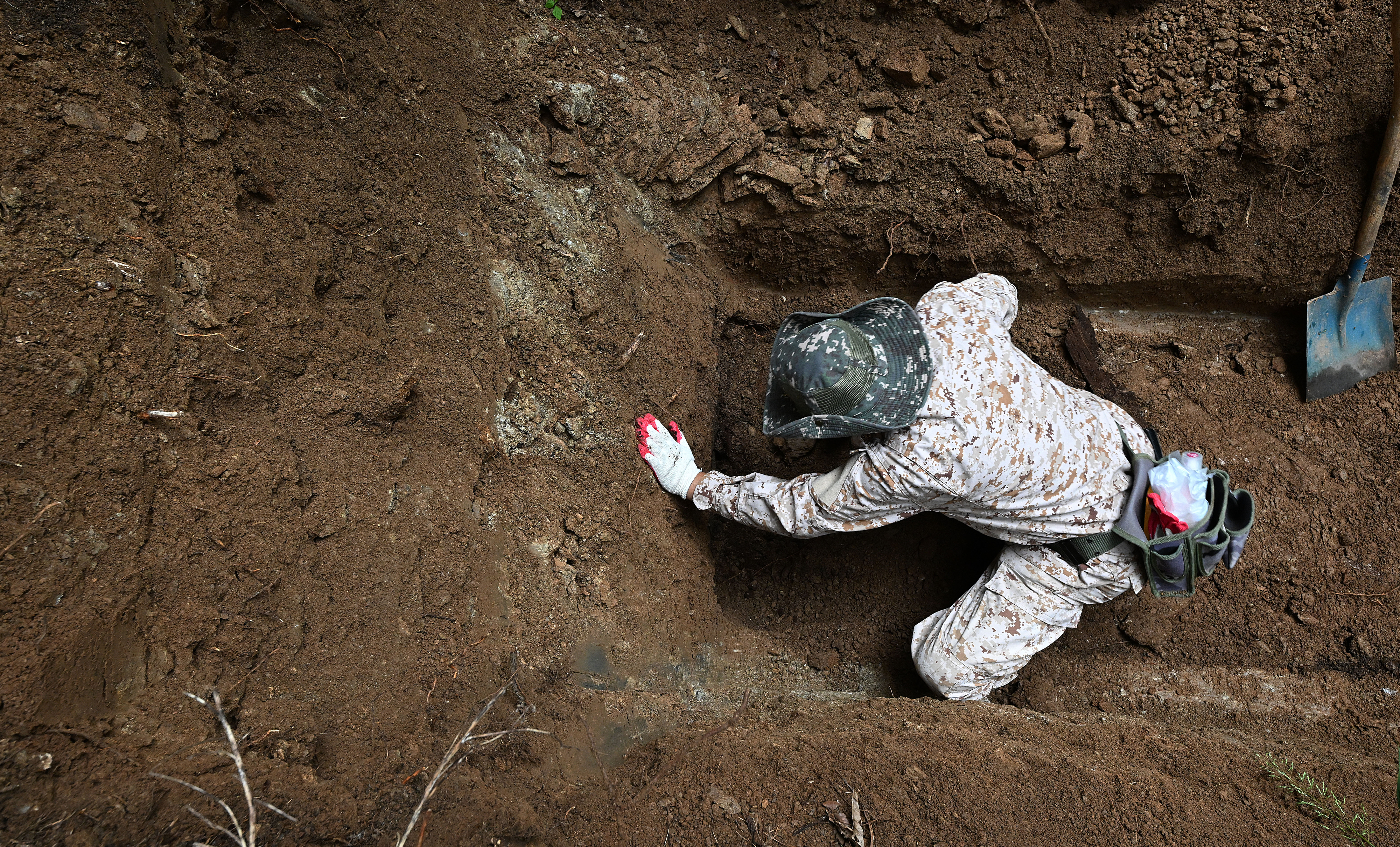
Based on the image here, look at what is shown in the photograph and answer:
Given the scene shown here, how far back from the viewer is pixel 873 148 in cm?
283

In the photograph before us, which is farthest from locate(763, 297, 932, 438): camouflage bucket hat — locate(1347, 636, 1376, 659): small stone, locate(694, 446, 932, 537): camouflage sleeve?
locate(1347, 636, 1376, 659): small stone

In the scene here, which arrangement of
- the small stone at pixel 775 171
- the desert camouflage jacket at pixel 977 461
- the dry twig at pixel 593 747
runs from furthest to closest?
the small stone at pixel 775 171 → the desert camouflage jacket at pixel 977 461 → the dry twig at pixel 593 747

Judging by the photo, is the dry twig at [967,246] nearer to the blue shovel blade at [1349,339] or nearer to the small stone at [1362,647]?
the blue shovel blade at [1349,339]

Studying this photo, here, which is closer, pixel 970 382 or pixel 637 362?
pixel 970 382

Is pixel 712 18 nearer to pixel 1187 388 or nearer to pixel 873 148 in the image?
pixel 873 148

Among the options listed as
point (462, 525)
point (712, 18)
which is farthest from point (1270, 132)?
point (462, 525)

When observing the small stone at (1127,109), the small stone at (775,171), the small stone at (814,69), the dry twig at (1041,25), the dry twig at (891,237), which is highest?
the dry twig at (1041,25)

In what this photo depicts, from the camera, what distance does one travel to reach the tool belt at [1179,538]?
231cm

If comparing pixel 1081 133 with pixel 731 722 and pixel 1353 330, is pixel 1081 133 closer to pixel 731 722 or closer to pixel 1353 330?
pixel 1353 330

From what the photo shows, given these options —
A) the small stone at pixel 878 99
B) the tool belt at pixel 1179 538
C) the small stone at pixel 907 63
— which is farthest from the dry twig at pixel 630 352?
the tool belt at pixel 1179 538

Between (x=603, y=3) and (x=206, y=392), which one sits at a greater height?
(x=603, y=3)

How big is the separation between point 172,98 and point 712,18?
185 cm

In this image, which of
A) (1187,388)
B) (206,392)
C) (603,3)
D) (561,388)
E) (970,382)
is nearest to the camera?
(206,392)

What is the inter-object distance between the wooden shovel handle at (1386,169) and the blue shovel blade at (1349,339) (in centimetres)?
20
